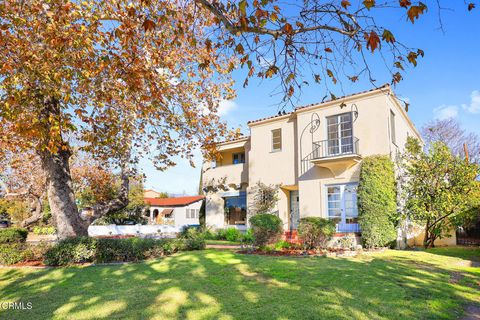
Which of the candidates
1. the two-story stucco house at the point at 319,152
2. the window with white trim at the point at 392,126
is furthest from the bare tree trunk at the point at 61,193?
the window with white trim at the point at 392,126

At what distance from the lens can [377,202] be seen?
16125 mm

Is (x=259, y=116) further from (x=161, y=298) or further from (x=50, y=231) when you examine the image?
(x=50, y=231)

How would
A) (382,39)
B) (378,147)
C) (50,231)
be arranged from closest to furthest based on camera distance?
→ (382,39)
(378,147)
(50,231)

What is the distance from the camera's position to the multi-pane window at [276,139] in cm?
2248

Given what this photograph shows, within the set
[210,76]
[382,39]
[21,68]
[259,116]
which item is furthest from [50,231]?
[382,39]

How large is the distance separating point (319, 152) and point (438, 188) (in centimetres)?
635

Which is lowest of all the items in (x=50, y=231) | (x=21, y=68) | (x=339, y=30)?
(x=50, y=231)

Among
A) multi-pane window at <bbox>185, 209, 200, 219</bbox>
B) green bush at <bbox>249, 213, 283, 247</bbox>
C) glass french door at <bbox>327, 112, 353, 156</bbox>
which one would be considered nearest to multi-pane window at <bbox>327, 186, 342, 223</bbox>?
glass french door at <bbox>327, 112, 353, 156</bbox>

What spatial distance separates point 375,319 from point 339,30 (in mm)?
4538

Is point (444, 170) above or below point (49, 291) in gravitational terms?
above

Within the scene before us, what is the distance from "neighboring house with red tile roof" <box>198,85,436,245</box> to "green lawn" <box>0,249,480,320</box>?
25.0ft

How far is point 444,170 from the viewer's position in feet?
51.2

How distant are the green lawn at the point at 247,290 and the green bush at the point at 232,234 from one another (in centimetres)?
1085

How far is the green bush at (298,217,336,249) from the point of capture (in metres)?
14.0
